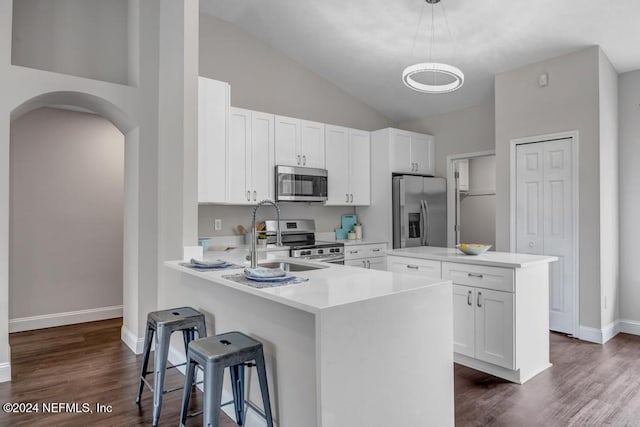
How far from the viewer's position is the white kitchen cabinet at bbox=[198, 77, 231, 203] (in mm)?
4023

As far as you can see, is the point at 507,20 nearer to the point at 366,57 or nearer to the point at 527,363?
the point at 366,57

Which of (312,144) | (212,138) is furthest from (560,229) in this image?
(212,138)

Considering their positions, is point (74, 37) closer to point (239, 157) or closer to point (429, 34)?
point (239, 157)

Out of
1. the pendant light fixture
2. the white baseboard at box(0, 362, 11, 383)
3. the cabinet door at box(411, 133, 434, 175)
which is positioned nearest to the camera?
the white baseboard at box(0, 362, 11, 383)

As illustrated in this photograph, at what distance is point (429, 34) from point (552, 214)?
7.45 ft

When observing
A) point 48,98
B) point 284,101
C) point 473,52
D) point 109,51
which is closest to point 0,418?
point 48,98

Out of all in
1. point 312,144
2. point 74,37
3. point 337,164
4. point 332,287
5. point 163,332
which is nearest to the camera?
point 332,287

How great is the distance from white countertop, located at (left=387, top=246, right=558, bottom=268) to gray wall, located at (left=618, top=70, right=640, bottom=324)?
1.62 meters

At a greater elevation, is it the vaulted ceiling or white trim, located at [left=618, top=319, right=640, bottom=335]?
the vaulted ceiling

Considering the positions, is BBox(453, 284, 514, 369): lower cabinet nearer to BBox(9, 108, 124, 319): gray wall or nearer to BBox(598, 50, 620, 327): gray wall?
BBox(598, 50, 620, 327): gray wall

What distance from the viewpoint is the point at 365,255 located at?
16.9 ft

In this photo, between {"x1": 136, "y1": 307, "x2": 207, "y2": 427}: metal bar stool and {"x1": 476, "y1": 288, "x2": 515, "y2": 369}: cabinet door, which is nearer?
{"x1": 136, "y1": 307, "x2": 207, "y2": 427}: metal bar stool

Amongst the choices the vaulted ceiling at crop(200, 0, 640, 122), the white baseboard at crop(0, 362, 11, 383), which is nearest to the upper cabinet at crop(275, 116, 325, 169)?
the vaulted ceiling at crop(200, 0, 640, 122)

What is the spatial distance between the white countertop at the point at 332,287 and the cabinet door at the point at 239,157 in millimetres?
1926
